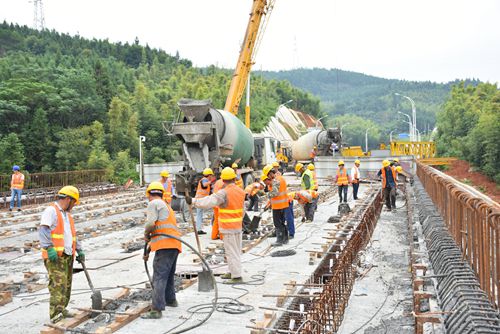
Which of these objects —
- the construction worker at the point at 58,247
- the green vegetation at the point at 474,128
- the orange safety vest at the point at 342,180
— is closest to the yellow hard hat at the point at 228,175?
the construction worker at the point at 58,247

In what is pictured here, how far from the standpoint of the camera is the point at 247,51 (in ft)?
87.4

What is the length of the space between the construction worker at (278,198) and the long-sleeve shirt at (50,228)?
5232 millimetres

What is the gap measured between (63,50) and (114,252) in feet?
244

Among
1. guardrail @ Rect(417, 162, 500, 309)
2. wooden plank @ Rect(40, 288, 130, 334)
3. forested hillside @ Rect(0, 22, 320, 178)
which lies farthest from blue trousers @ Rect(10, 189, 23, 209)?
guardrail @ Rect(417, 162, 500, 309)

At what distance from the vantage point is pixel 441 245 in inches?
312

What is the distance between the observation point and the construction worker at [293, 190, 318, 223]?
1302 centimetres

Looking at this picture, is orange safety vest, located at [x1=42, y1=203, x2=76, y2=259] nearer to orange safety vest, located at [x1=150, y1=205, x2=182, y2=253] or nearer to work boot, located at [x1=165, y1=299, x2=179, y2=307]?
orange safety vest, located at [x1=150, y1=205, x2=182, y2=253]

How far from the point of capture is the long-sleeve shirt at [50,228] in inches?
232

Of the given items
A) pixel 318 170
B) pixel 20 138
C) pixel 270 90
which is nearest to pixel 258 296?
pixel 318 170

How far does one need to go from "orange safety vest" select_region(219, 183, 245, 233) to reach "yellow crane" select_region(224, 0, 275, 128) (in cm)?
1834

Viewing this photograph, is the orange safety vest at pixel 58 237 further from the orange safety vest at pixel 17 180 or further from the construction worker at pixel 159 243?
the orange safety vest at pixel 17 180

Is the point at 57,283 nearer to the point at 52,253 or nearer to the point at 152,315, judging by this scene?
the point at 52,253

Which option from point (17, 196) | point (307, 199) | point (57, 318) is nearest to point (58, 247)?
point (57, 318)

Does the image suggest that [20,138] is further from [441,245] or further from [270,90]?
[270,90]
